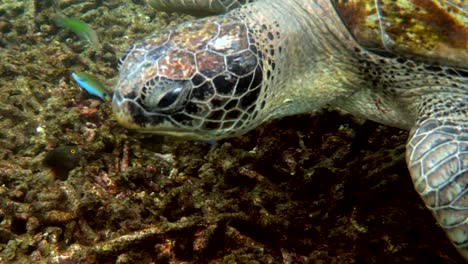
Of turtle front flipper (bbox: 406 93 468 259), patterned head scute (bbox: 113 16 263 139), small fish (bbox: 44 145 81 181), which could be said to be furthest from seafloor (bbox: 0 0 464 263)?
patterned head scute (bbox: 113 16 263 139)

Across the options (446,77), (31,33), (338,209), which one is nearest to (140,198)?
(338,209)

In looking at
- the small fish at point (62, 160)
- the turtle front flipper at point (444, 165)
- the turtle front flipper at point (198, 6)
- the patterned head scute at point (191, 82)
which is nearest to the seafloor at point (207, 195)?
the small fish at point (62, 160)

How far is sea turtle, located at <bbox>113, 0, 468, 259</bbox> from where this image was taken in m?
1.79

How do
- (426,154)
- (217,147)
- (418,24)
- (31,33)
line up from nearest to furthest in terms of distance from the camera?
1. (426,154)
2. (418,24)
3. (217,147)
4. (31,33)

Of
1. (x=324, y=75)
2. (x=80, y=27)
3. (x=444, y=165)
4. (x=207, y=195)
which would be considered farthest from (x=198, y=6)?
(x=444, y=165)

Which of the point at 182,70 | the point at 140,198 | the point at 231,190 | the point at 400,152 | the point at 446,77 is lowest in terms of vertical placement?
the point at 140,198

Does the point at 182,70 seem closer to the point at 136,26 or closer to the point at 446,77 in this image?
the point at 446,77

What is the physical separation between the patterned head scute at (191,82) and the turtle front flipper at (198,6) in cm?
125

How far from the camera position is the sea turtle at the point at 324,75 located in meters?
1.79

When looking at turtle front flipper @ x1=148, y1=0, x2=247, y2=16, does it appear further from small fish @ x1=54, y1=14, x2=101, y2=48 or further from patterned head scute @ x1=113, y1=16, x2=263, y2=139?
patterned head scute @ x1=113, y1=16, x2=263, y2=139

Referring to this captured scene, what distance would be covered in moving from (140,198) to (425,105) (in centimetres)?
172

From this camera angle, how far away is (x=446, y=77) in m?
2.08

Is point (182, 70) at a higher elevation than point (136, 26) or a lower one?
higher

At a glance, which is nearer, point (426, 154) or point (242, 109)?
point (426, 154)
